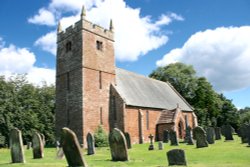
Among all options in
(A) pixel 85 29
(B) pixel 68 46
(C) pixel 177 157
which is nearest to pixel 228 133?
(C) pixel 177 157

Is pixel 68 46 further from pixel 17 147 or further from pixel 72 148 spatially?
pixel 72 148

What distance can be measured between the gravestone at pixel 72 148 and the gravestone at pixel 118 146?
2880mm

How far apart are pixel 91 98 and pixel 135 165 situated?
60.5ft

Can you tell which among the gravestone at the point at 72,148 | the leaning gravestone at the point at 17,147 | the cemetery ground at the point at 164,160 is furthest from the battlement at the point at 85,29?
the gravestone at the point at 72,148

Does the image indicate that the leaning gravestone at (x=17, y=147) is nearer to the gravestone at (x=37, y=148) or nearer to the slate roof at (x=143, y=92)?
the gravestone at (x=37, y=148)

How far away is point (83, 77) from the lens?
95.8 feet

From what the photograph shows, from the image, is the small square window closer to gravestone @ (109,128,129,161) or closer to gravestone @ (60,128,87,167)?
gravestone @ (109,128,129,161)

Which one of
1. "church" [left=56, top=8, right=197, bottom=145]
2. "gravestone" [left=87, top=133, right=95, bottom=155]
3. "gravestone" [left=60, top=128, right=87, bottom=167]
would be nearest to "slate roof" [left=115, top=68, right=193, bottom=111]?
"church" [left=56, top=8, right=197, bottom=145]

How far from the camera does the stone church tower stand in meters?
29.0

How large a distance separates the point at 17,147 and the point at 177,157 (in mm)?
7586

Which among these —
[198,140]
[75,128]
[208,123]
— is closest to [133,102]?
[75,128]

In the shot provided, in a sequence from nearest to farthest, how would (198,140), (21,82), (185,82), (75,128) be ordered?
(198,140) → (75,128) → (21,82) → (185,82)

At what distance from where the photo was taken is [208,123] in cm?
5150

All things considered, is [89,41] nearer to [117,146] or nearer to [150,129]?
[150,129]
